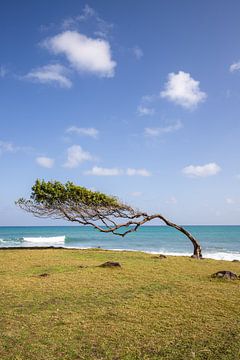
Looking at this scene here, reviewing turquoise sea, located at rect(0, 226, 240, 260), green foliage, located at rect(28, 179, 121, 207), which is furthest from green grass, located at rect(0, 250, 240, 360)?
turquoise sea, located at rect(0, 226, 240, 260)

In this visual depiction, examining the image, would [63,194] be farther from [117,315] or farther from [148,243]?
[148,243]

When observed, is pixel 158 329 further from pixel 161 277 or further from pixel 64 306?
pixel 161 277

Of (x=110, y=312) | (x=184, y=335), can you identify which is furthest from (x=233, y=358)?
(x=110, y=312)

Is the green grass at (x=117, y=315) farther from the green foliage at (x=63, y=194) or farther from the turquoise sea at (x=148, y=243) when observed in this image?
the turquoise sea at (x=148, y=243)

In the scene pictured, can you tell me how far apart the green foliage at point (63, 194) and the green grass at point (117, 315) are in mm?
9823

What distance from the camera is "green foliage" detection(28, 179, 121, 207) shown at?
1017 inches

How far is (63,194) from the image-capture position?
85.4ft

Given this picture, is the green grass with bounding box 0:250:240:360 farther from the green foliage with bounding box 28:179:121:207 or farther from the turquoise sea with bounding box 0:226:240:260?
the turquoise sea with bounding box 0:226:240:260

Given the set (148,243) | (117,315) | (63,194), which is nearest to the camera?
(117,315)

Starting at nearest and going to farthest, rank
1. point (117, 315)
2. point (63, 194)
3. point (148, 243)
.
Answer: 1. point (117, 315)
2. point (63, 194)
3. point (148, 243)

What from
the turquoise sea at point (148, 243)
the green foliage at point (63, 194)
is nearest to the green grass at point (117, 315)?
the green foliage at point (63, 194)

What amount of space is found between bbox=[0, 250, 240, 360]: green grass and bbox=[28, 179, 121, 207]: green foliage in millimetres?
9823

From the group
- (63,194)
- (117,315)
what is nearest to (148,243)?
(63,194)

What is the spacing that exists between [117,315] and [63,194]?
56.9 feet
